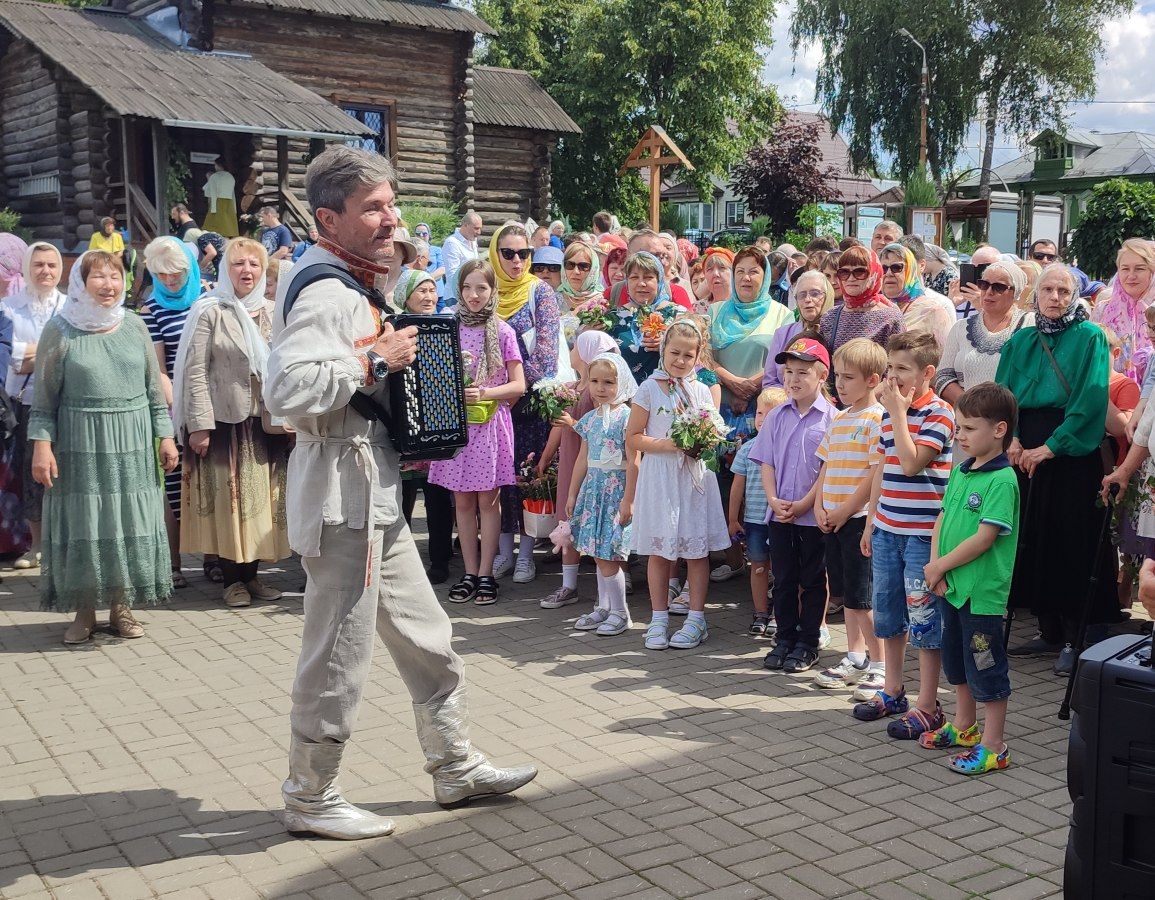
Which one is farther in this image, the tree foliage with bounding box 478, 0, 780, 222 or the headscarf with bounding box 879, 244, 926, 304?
the tree foliage with bounding box 478, 0, 780, 222

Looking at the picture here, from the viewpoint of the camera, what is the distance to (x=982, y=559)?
468 centimetres

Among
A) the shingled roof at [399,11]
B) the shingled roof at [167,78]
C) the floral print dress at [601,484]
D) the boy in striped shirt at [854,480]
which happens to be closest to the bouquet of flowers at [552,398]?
the floral print dress at [601,484]

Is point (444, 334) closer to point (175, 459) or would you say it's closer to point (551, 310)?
point (175, 459)

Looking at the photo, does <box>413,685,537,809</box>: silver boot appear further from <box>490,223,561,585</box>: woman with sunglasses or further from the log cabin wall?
the log cabin wall

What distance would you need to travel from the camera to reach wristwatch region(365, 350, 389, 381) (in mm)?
3902

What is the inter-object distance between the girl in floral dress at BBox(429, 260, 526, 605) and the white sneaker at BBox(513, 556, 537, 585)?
1.47 ft

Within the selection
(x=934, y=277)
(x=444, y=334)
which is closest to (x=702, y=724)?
(x=444, y=334)

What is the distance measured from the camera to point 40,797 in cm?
452

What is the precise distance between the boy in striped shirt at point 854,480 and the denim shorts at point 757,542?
0.67 metres

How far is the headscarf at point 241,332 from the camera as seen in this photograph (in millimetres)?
7004

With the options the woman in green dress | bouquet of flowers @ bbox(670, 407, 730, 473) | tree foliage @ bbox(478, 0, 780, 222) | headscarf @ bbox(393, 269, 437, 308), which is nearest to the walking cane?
bouquet of flowers @ bbox(670, 407, 730, 473)

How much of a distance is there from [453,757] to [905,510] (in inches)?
87.8

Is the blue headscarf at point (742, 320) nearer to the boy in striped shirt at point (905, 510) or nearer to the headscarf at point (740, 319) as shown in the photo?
the headscarf at point (740, 319)

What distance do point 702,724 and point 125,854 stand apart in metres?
2.39
